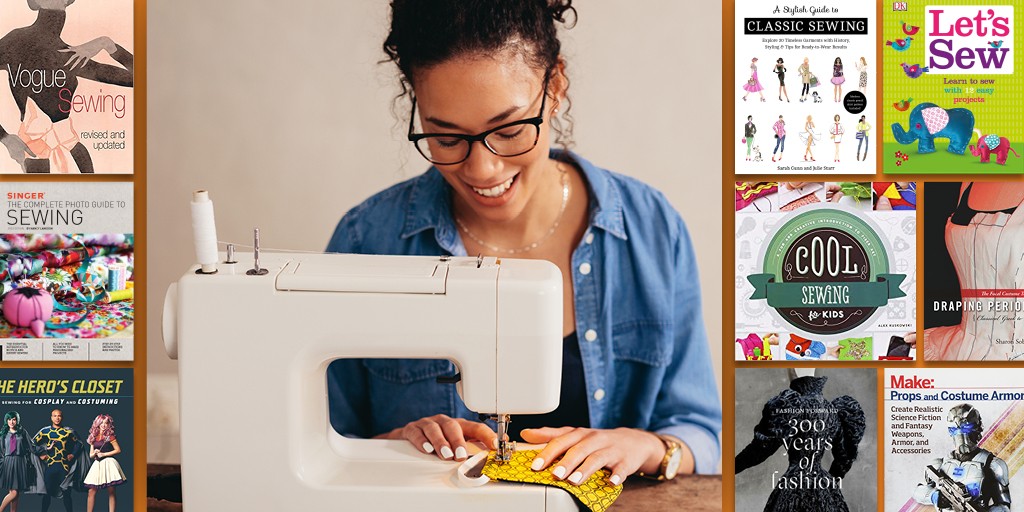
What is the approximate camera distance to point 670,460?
192 cm

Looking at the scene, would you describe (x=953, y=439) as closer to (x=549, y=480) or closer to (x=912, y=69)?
(x=912, y=69)

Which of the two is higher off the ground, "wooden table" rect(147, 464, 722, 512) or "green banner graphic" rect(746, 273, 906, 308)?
"green banner graphic" rect(746, 273, 906, 308)

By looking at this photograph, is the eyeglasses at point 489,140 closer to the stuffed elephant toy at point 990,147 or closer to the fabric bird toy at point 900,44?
the fabric bird toy at point 900,44

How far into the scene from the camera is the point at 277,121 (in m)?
1.91

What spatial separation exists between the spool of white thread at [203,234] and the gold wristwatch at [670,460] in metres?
1.00

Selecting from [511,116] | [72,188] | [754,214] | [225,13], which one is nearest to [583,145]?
[511,116]

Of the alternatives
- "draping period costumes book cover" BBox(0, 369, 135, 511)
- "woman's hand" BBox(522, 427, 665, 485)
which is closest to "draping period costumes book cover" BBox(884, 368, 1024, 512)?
"woman's hand" BBox(522, 427, 665, 485)

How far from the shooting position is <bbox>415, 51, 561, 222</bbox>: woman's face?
1.82 metres

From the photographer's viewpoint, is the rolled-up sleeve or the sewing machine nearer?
the sewing machine

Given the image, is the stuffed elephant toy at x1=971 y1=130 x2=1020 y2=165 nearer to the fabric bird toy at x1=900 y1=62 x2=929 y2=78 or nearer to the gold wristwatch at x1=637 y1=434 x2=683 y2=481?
the fabric bird toy at x1=900 y1=62 x2=929 y2=78

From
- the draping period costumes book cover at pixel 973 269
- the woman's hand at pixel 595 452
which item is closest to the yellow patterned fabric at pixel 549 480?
the woman's hand at pixel 595 452

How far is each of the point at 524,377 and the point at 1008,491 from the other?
1.27 metres

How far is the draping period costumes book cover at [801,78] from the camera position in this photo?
193 cm

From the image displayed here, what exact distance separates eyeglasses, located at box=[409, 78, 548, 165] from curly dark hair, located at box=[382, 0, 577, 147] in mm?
53
